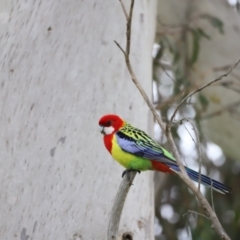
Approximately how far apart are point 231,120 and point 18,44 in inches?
71.1

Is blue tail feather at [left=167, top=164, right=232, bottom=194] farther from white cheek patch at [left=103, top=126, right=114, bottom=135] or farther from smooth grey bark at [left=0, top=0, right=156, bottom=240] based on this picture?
smooth grey bark at [left=0, top=0, right=156, bottom=240]

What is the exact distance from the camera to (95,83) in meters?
1.80

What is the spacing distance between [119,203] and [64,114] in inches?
18.0

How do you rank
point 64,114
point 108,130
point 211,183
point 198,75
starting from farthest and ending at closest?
point 198,75, point 64,114, point 108,130, point 211,183

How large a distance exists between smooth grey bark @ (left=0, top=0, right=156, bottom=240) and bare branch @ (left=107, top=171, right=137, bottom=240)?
23cm

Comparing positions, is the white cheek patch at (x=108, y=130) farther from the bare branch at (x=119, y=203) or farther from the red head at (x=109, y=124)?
the bare branch at (x=119, y=203)

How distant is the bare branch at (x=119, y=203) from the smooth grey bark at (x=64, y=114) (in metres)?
0.23

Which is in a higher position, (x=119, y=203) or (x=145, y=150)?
(x=145, y=150)

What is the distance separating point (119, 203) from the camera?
1.36 meters

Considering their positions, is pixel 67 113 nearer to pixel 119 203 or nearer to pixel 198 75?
pixel 119 203

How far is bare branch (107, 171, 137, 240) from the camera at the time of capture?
1354 mm

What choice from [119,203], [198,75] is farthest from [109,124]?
[198,75]

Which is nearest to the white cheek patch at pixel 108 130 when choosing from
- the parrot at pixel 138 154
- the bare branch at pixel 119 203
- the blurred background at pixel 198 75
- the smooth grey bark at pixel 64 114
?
the parrot at pixel 138 154

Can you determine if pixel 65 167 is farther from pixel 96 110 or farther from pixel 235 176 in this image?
pixel 235 176
